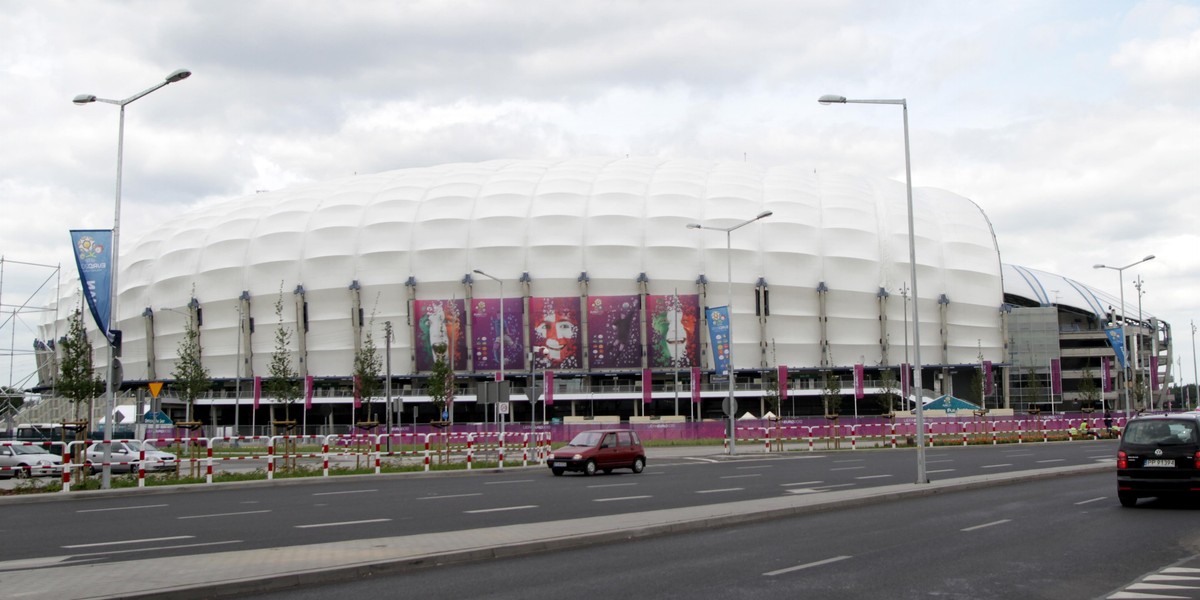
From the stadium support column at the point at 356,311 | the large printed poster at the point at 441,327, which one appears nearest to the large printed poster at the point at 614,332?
the large printed poster at the point at 441,327

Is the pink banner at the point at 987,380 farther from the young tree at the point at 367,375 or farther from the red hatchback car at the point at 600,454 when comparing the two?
the red hatchback car at the point at 600,454

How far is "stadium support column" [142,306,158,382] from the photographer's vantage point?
106 m

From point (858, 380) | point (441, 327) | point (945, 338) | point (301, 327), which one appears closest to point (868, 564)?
point (858, 380)

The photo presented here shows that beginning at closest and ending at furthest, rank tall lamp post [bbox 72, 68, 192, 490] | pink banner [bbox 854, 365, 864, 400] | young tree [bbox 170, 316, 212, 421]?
tall lamp post [bbox 72, 68, 192, 490] → young tree [bbox 170, 316, 212, 421] → pink banner [bbox 854, 365, 864, 400]

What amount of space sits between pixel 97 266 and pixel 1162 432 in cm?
2937

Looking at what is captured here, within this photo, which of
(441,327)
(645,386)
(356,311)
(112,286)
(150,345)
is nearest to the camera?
(112,286)

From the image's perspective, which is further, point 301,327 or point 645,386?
point 301,327

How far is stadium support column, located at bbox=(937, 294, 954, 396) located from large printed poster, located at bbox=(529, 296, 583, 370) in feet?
121

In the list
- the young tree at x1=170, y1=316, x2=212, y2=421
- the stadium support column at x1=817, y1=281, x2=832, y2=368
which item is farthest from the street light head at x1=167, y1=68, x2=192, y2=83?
the stadium support column at x1=817, y1=281, x2=832, y2=368

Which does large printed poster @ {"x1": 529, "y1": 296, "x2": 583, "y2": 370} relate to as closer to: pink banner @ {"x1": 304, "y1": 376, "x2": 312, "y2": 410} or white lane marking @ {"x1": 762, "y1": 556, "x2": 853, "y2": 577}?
pink banner @ {"x1": 304, "y1": 376, "x2": 312, "y2": 410}

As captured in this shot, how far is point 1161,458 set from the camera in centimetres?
2038

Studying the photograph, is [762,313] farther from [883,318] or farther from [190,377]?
[190,377]

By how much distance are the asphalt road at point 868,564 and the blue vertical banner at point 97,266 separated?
887 inches

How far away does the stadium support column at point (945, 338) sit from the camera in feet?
340
